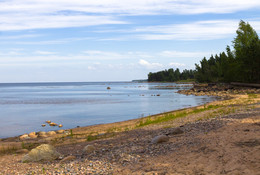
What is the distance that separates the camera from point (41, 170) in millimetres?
8820

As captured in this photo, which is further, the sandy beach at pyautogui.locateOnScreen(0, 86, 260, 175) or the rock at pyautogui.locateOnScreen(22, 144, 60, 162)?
the rock at pyautogui.locateOnScreen(22, 144, 60, 162)

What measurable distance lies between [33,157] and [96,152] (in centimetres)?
245

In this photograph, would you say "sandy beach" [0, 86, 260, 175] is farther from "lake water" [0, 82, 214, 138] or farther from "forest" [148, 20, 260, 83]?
"forest" [148, 20, 260, 83]

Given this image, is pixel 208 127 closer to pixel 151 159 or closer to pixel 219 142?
pixel 219 142

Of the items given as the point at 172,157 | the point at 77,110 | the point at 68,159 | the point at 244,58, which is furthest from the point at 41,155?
the point at 244,58

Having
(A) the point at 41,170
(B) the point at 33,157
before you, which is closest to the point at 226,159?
(A) the point at 41,170

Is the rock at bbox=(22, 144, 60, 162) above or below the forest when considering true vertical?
below

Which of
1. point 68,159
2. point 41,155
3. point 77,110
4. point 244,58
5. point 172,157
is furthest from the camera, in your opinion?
point 244,58

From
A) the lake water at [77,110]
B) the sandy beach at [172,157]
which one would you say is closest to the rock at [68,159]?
the sandy beach at [172,157]

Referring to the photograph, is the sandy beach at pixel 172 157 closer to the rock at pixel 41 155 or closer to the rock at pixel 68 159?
the rock at pixel 68 159

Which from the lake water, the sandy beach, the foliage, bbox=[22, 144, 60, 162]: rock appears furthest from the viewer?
the foliage

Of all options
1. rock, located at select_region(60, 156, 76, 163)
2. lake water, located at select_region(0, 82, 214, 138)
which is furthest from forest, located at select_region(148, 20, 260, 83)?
rock, located at select_region(60, 156, 76, 163)

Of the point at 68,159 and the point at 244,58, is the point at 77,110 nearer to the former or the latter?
the point at 68,159

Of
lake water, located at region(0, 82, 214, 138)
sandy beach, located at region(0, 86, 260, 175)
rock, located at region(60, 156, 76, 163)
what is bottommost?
lake water, located at region(0, 82, 214, 138)
